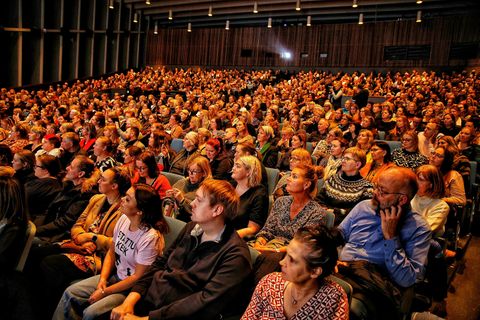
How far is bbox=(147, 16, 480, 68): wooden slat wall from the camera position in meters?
14.9

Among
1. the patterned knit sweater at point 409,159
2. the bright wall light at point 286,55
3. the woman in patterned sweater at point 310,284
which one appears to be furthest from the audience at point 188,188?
the bright wall light at point 286,55

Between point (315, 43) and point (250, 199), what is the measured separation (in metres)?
16.6

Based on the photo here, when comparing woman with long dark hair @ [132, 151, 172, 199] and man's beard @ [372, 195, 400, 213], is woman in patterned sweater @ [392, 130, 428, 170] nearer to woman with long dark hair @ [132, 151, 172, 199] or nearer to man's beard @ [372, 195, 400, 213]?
man's beard @ [372, 195, 400, 213]

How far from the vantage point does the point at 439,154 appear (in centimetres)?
335

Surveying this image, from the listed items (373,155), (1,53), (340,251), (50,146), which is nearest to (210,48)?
(1,53)

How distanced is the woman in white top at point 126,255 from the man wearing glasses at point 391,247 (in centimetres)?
105

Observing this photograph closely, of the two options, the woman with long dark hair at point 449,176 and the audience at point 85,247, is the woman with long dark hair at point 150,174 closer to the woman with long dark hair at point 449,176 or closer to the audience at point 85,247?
the audience at point 85,247

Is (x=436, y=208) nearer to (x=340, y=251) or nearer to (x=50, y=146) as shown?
A: (x=340, y=251)

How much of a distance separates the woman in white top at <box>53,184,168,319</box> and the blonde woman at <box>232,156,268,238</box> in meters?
0.64

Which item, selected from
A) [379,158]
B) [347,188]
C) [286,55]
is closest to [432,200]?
[347,188]

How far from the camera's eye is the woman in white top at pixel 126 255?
207cm

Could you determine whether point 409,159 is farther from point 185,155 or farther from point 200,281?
point 200,281

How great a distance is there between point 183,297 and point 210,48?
20.2m

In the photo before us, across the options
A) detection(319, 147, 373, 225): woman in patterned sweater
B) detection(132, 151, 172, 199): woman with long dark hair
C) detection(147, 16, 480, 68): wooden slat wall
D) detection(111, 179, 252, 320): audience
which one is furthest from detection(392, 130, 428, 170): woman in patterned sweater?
detection(147, 16, 480, 68): wooden slat wall
